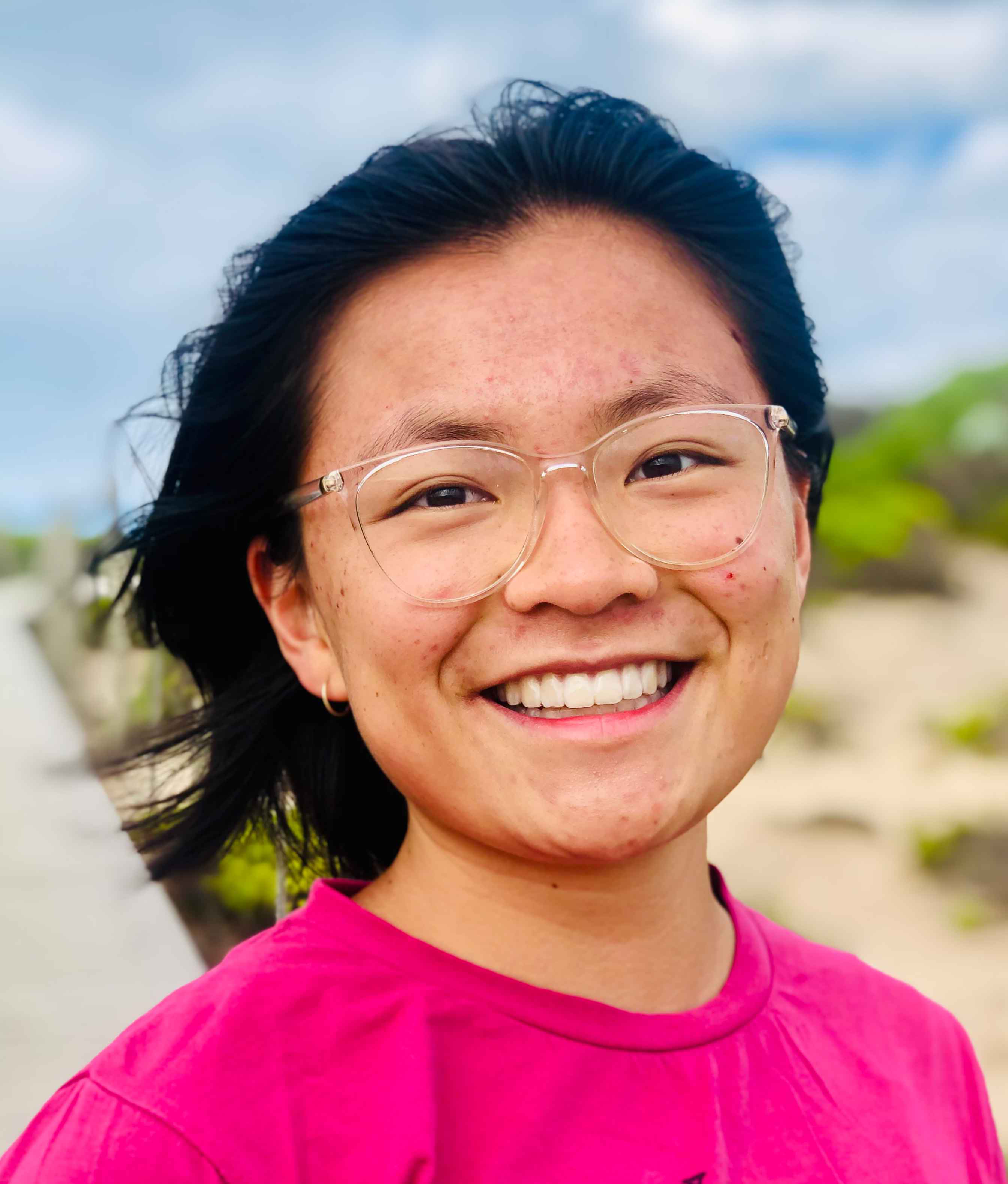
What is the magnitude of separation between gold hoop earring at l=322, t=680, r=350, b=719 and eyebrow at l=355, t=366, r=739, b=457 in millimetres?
353

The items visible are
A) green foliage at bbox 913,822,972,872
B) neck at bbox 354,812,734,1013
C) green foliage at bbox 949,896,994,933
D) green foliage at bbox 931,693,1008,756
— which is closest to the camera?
neck at bbox 354,812,734,1013

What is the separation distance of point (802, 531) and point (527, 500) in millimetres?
606

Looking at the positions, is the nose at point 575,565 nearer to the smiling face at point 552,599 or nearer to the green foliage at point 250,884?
the smiling face at point 552,599

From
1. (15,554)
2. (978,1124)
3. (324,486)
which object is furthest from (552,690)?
(15,554)

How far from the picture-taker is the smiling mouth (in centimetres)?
142

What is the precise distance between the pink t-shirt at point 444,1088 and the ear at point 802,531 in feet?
1.82

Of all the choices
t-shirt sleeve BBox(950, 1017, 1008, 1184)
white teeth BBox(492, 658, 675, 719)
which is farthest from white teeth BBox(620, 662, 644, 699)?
t-shirt sleeve BBox(950, 1017, 1008, 1184)

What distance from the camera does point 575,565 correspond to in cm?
137

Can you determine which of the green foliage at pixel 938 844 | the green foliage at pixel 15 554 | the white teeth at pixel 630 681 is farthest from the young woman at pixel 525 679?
the green foliage at pixel 938 844

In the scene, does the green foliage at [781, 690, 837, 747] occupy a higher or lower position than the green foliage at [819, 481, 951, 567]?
lower

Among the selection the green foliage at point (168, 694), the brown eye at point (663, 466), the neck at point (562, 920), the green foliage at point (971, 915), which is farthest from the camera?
the green foliage at point (971, 915)

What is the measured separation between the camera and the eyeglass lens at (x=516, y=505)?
1.42m

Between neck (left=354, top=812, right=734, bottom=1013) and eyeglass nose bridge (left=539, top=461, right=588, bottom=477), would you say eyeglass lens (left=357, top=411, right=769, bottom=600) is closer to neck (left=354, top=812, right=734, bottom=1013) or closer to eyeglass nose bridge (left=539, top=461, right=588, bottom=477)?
eyeglass nose bridge (left=539, top=461, right=588, bottom=477)

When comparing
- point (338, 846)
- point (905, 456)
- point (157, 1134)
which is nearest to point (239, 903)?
point (338, 846)
